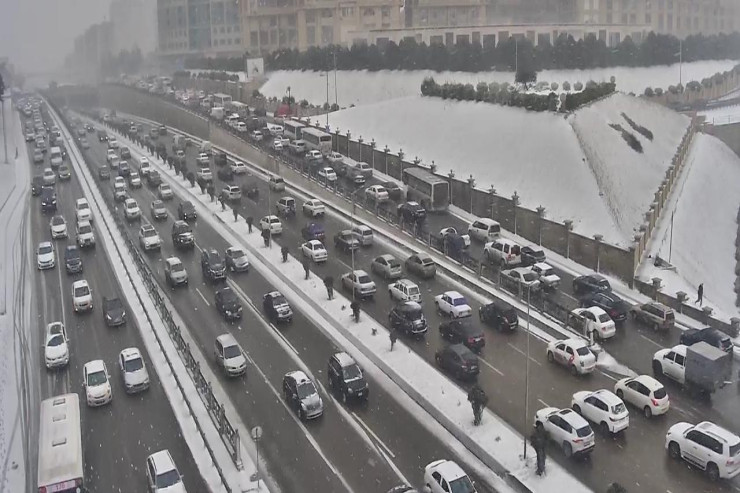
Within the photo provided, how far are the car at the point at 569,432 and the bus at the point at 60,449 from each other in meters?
11.7

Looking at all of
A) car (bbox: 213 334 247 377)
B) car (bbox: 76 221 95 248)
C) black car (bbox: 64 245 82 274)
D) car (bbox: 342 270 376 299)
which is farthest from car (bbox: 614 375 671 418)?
car (bbox: 76 221 95 248)

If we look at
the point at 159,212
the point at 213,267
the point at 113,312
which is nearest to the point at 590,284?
the point at 213,267

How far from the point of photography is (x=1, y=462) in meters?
19.9

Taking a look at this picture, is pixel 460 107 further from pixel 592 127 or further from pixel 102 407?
pixel 102 407

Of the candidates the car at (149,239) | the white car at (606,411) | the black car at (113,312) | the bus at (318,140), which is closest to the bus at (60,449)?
the black car at (113,312)

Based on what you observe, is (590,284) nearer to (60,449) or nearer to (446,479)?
(446,479)

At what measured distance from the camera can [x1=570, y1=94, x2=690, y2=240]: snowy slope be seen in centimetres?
4022

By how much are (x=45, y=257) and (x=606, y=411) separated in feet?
91.3

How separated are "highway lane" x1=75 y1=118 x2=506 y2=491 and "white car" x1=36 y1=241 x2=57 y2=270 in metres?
9.41

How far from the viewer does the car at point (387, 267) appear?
32.4 m

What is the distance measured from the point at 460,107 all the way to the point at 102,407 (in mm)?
38832

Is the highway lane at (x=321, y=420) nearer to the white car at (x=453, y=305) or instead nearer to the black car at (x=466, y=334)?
the black car at (x=466, y=334)

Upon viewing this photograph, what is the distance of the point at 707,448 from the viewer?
59.1 ft

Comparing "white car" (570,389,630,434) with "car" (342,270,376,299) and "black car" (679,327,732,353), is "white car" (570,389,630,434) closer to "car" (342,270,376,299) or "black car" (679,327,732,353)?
"black car" (679,327,732,353)
